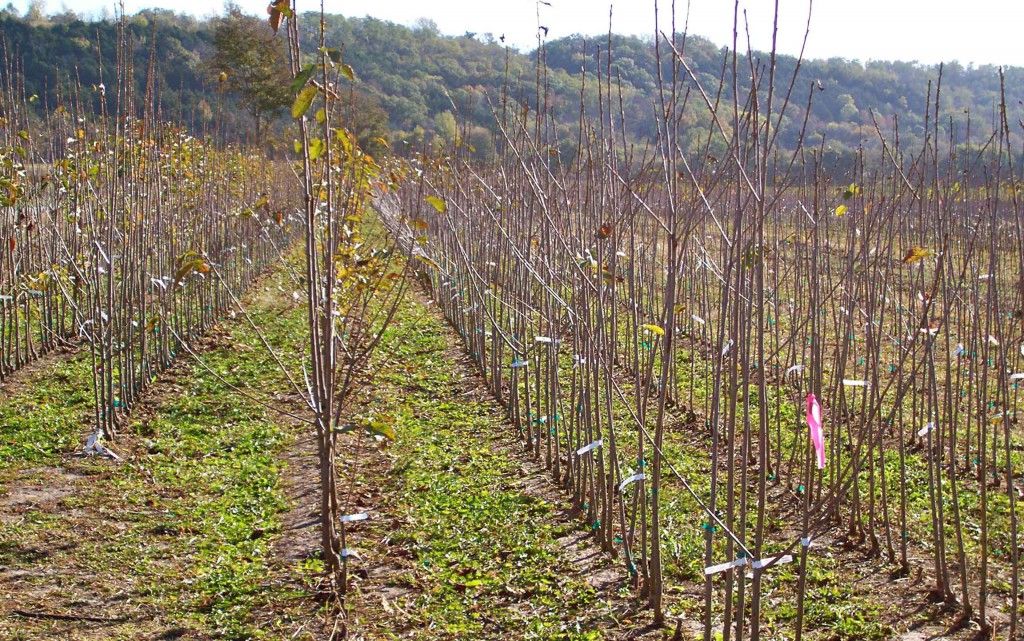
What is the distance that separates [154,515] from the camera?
3877mm

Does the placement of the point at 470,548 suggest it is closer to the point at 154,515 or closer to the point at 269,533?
the point at 269,533

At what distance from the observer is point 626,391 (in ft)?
20.1

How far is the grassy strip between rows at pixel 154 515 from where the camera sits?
121 inches

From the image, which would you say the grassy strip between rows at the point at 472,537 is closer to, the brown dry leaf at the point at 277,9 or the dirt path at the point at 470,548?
the dirt path at the point at 470,548

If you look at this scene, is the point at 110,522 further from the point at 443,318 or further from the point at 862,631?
the point at 443,318

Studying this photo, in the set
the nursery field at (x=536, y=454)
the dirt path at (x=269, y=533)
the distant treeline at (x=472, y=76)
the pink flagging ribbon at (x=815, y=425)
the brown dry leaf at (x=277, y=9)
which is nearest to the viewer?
the pink flagging ribbon at (x=815, y=425)

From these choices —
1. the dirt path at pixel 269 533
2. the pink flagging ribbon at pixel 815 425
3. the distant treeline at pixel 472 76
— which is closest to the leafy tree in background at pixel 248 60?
the distant treeline at pixel 472 76

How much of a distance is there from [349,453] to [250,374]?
188 centimetres

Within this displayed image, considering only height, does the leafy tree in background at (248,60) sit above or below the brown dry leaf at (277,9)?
above

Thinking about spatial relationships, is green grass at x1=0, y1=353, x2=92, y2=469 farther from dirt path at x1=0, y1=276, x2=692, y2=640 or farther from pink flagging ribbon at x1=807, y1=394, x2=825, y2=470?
pink flagging ribbon at x1=807, y1=394, x2=825, y2=470

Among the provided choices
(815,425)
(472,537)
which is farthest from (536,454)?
(815,425)

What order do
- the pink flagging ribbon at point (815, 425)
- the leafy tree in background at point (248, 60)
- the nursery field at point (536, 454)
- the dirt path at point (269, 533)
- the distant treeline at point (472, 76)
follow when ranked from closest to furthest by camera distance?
the pink flagging ribbon at point (815, 425)
the nursery field at point (536, 454)
the dirt path at point (269, 533)
the leafy tree in background at point (248, 60)
the distant treeline at point (472, 76)

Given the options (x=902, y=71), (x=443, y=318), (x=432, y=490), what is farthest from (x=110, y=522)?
(x=902, y=71)

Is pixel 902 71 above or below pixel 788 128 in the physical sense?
above
